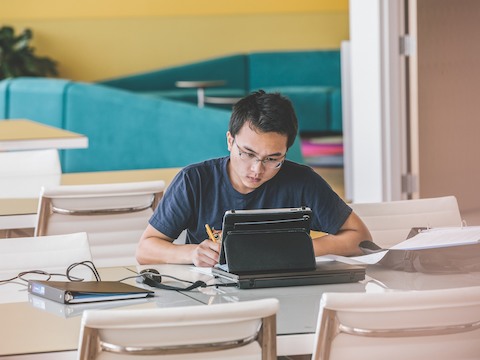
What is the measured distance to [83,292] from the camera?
2.43 metres

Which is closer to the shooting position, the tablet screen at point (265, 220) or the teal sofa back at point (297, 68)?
the tablet screen at point (265, 220)

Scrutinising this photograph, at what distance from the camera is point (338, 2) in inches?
482

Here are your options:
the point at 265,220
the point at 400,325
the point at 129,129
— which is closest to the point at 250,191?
the point at 265,220

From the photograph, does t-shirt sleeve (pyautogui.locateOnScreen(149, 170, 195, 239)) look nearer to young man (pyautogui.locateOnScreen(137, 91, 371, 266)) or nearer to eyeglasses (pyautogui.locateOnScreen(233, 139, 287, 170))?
young man (pyautogui.locateOnScreen(137, 91, 371, 266))

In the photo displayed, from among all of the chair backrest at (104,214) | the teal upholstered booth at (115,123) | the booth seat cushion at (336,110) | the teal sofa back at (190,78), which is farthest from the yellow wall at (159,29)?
the chair backrest at (104,214)

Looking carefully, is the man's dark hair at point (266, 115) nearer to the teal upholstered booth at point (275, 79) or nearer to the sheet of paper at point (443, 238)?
the sheet of paper at point (443, 238)

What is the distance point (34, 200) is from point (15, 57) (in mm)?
7327

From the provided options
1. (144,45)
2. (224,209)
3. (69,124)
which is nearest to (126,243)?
(224,209)

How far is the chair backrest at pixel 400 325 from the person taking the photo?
2.03 m

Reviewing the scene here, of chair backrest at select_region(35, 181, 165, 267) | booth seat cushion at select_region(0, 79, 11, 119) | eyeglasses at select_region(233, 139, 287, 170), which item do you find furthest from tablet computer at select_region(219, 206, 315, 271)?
booth seat cushion at select_region(0, 79, 11, 119)

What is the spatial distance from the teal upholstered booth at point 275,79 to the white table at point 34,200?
663 centimetres

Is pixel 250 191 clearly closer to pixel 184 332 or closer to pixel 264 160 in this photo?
pixel 264 160

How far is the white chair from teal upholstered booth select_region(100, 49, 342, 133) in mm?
9366

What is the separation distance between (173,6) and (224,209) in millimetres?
9077
